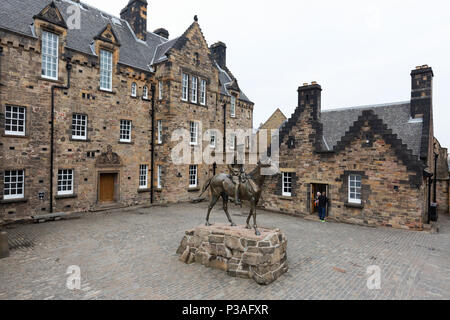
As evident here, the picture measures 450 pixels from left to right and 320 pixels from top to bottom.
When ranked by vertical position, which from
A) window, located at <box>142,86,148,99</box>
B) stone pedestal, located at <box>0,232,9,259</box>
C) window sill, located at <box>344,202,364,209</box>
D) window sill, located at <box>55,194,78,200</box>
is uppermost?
window, located at <box>142,86,148,99</box>

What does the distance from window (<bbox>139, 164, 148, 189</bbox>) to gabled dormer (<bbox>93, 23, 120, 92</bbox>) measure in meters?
6.55

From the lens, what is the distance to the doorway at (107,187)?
19.2 metres

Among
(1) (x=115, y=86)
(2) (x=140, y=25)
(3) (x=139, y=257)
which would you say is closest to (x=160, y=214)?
(3) (x=139, y=257)

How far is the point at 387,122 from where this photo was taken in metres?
18.9

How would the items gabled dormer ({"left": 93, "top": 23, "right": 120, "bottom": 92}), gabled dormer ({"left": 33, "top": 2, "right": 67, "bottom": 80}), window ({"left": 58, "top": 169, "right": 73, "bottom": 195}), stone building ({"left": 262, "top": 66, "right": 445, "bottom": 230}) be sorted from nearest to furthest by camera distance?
1. stone building ({"left": 262, "top": 66, "right": 445, "bottom": 230})
2. gabled dormer ({"left": 33, "top": 2, "right": 67, "bottom": 80})
3. window ({"left": 58, "top": 169, "right": 73, "bottom": 195})
4. gabled dormer ({"left": 93, "top": 23, "right": 120, "bottom": 92})

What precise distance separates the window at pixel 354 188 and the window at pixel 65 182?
60.2 feet

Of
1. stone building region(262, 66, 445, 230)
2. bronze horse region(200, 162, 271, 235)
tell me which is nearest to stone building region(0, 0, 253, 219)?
stone building region(262, 66, 445, 230)

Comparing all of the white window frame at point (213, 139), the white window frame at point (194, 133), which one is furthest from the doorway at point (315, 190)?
the white window frame at point (213, 139)

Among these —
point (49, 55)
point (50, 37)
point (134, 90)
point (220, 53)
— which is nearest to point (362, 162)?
point (134, 90)

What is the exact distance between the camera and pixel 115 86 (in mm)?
19469

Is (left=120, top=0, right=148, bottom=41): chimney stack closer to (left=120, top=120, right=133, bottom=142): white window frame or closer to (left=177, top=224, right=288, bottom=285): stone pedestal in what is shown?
(left=120, top=120, right=133, bottom=142): white window frame

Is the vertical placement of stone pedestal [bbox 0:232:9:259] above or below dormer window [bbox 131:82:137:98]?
below

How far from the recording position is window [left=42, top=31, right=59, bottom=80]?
16.0 m
